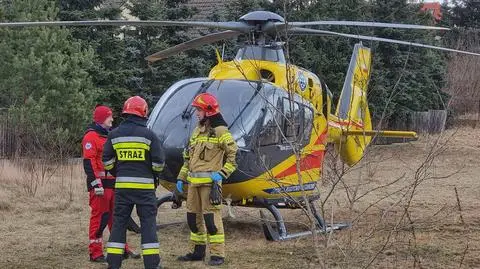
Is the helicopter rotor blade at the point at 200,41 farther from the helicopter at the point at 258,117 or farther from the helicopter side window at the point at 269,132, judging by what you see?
the helicopter side window at the point at 269,132

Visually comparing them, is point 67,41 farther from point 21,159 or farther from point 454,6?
point 454,6

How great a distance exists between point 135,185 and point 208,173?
1.04 meters

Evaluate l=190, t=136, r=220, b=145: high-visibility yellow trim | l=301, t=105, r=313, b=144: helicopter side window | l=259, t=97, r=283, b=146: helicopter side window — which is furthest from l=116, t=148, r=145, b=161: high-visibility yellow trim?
l=301, t=105, r=313, b=144: helicopter side window

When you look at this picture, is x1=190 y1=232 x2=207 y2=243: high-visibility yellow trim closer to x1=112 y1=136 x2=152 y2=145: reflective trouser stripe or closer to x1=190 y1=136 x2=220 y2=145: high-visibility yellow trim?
x1=190 y1=136 x2=220 y2=145: high-visibility yellow trim

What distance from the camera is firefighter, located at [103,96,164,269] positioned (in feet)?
21.2

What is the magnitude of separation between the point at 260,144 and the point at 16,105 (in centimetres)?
1089

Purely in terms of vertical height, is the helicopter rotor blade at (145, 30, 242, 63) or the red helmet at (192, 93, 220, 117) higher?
the helicopter rotor blade at (145, 30, 242, 63)

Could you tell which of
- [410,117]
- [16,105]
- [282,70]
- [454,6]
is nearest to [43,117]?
[16,105]

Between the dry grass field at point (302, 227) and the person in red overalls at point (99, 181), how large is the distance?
0.30 metres

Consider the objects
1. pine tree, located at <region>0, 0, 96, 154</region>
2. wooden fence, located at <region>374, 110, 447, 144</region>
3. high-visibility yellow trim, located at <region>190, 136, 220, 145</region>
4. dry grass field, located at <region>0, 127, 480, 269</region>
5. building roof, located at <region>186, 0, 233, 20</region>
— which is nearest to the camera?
dry grass field, located at <region>0, 127, 480, 269</region>

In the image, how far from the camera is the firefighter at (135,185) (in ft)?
21.2

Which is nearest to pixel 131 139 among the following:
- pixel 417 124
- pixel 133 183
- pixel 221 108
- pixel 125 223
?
pixel 133 183

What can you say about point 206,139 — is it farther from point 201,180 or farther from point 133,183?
point 133,183

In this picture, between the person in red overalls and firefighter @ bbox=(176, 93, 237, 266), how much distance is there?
2.98ft
